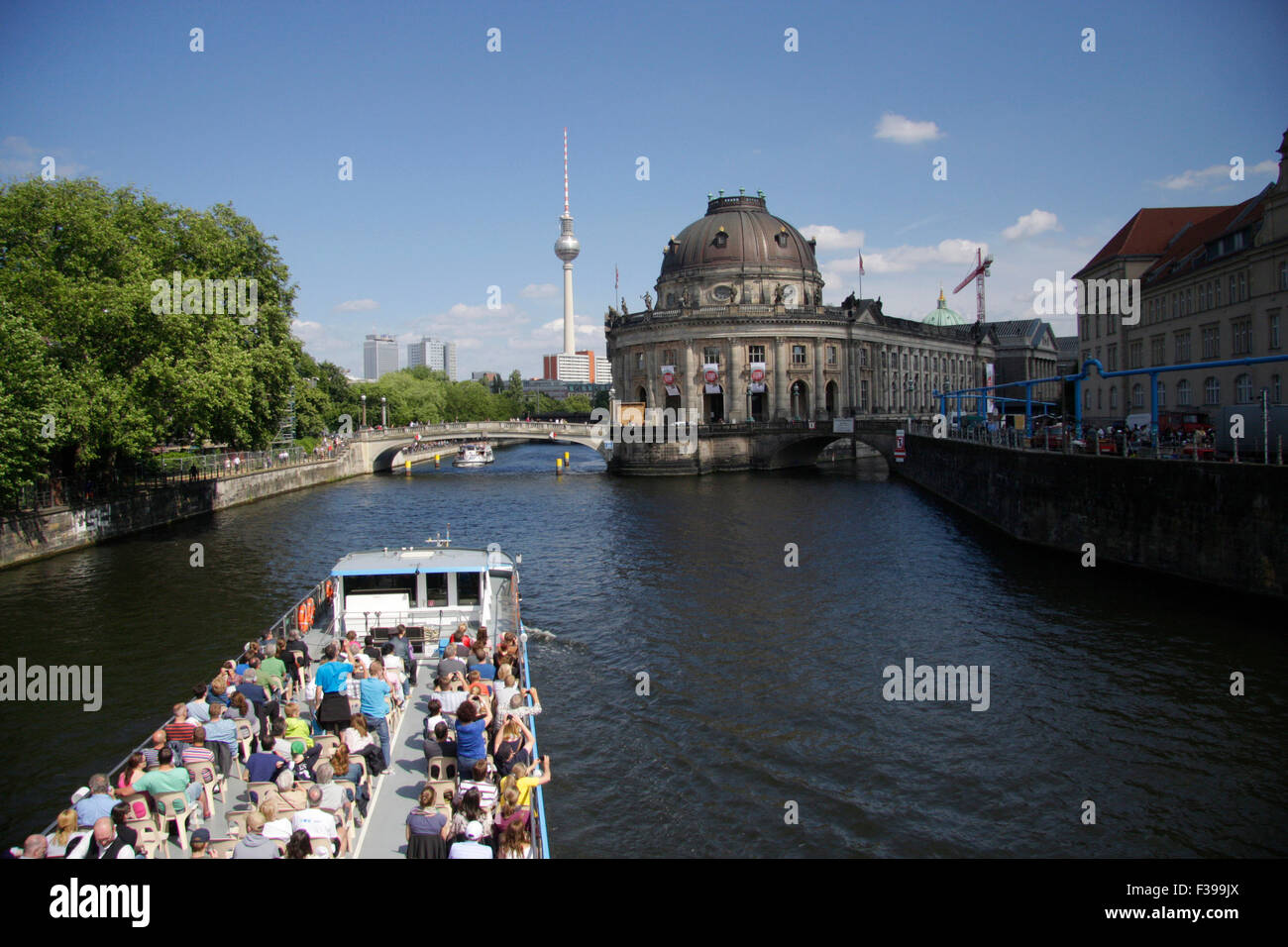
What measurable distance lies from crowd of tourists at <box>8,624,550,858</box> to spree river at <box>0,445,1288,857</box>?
2529 millimetres

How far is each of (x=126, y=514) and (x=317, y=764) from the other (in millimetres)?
39499

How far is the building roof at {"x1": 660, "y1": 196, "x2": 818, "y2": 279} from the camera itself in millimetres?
106938

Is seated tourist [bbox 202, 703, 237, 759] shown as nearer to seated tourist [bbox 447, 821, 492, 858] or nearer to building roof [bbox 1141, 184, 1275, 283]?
seated tourist [bbox 447, 821, 492, 858]

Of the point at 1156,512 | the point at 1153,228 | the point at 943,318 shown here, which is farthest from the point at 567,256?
the point at 1156,512

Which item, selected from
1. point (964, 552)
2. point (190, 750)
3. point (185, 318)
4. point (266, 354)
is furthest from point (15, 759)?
point (266, 354)

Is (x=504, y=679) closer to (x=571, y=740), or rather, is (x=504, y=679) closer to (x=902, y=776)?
(x=571, y=740)

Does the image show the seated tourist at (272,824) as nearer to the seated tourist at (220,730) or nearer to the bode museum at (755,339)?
the seated tourist at (220,730)

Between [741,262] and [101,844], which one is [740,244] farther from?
[101,844]

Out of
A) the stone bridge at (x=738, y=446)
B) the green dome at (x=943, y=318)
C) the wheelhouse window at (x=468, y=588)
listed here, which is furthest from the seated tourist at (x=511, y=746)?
the green dome at (x=943, y=318)

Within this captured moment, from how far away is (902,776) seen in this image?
1620cm

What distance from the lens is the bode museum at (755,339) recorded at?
9706 cm

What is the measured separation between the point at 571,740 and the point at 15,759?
35.6 ft

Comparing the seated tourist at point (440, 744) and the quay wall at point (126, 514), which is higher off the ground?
the quay wall at point (126, 514)

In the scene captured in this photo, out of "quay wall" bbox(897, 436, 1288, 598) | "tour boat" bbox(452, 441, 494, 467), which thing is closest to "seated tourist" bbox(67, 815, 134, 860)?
"quay wall" bbox(897, 436, 1288, 598)
